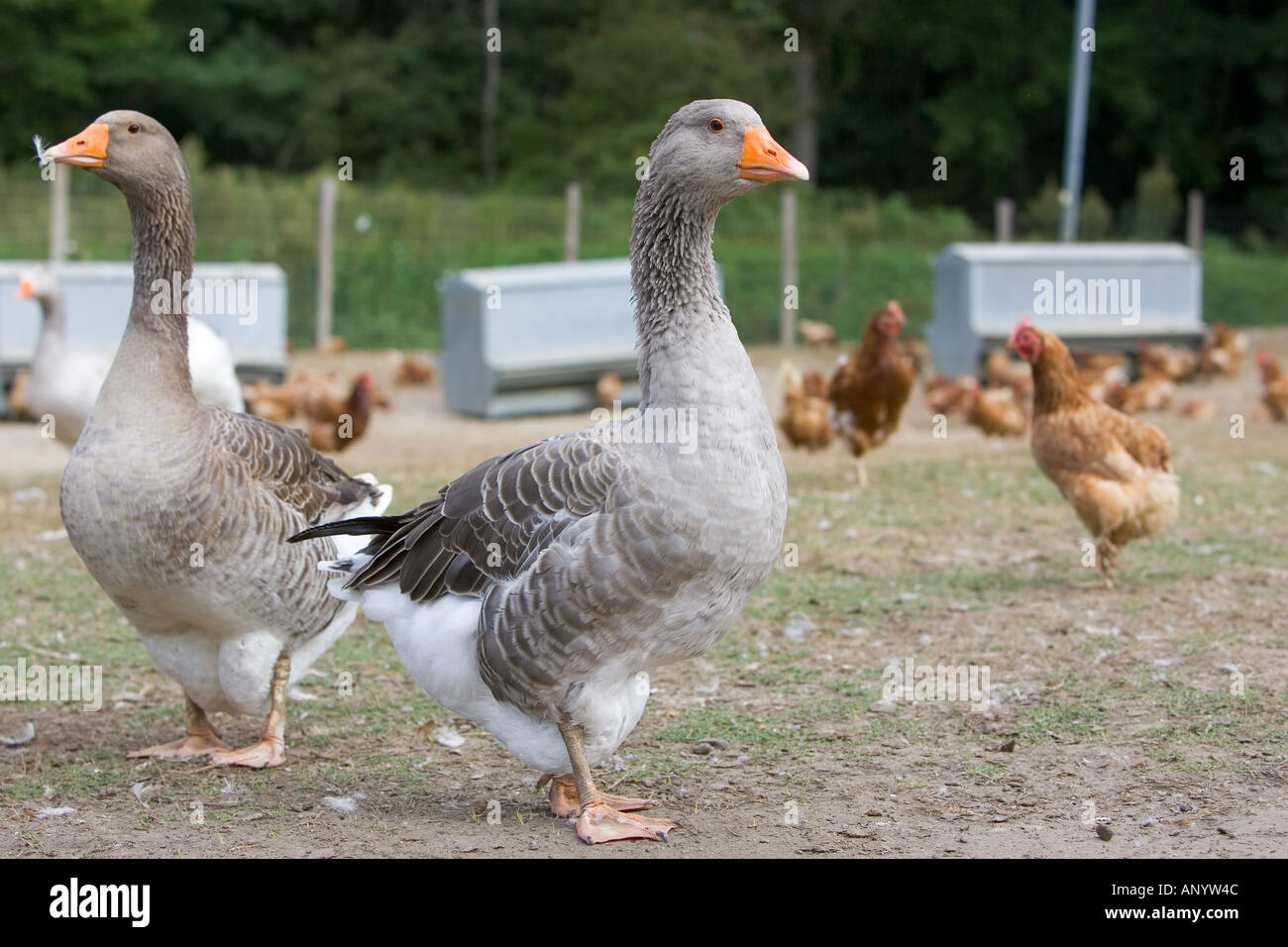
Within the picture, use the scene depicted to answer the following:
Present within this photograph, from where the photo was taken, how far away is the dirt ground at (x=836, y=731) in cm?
425

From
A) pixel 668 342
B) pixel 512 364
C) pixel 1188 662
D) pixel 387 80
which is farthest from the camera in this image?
pixel 387 80

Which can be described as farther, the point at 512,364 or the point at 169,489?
the point at 512,364

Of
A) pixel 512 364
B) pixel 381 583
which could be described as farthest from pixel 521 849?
pixel 512 364

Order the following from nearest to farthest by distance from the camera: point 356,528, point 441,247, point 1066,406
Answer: point 356,528 < point 1066,406 < point 441,247

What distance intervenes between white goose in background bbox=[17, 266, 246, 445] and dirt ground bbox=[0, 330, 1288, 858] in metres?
0.92

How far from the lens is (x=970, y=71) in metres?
36.2

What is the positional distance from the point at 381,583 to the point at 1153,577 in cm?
457

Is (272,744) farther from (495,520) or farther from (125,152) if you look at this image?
(125,152)

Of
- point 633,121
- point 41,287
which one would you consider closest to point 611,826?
point 41,287

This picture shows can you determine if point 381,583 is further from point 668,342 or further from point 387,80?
point 387,80

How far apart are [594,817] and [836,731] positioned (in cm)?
139

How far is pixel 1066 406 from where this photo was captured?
24.7ft

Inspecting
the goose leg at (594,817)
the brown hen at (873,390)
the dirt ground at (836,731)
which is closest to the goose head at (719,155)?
the goose leg at (594,817)

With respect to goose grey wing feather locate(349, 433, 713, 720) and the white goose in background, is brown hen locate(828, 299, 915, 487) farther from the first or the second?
goose grey wing feather locate(349, 433, 713, 720)
